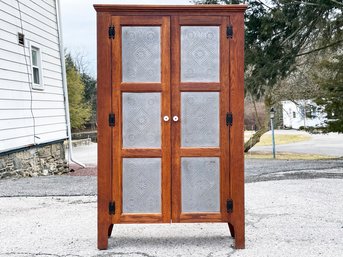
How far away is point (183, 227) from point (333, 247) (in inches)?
63.9

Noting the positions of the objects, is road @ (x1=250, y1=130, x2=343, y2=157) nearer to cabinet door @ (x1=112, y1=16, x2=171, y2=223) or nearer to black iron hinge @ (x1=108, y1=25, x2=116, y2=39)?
cabinet door @ (x1=112, y1=16, x2=171, y2=223)

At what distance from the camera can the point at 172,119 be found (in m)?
3.89

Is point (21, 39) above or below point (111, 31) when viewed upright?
above

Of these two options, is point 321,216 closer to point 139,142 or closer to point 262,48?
point 139,142

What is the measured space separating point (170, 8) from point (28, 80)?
23.4 feet

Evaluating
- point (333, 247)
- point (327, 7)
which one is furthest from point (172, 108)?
point (327, 7)

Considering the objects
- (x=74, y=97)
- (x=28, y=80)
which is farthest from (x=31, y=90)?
(x=74, y=97)

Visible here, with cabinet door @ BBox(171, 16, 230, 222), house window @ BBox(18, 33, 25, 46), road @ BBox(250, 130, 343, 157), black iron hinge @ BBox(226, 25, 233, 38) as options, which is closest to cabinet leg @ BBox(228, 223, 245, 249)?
cabinet door @ BBox(171, 16, 230, 222)

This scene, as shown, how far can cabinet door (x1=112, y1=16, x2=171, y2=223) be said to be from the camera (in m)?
3.85

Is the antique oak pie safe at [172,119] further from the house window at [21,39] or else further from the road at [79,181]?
the house window at [21,39]

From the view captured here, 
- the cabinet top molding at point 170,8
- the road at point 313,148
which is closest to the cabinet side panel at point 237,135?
the cabinet top molding at point 170,8

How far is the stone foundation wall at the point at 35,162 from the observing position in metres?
9.26

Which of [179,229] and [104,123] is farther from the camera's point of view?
[179,229]

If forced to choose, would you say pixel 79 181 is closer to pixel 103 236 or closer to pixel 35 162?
pixel 35 162
